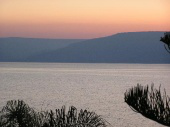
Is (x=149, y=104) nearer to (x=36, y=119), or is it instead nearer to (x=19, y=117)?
(x=36, y=119)

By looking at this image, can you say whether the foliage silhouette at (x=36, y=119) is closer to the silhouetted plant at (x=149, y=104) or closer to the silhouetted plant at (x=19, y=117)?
the silhouetted plant at (x=19, y=117)

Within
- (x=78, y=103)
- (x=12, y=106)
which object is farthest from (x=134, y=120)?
(x=12, y=106)

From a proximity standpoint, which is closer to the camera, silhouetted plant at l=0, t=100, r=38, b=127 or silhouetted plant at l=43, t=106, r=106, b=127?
silhouetted plant at l=43, t=106, r=106, b=127

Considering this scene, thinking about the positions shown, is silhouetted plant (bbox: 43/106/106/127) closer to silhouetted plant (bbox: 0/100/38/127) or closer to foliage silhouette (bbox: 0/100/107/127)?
foliage silhouette (bbox: 0/100/107/127)

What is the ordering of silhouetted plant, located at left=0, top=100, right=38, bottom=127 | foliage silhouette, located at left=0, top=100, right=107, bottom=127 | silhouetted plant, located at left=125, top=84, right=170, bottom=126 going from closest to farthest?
silhouetted plant, located at left=125, top=84, right=170, bottom=126, foliage silhouette, located at left=0, top=100, right=107, bottom=127, silhouetted plant, located at left=0, top=100, right=38, bottom=127

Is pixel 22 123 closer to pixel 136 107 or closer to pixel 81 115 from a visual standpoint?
pixel 81 115

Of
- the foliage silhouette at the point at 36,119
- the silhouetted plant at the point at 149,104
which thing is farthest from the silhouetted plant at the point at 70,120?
the silhouetted plant at the point at 149,104

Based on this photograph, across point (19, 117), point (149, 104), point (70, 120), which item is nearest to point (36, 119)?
point (19, 117)

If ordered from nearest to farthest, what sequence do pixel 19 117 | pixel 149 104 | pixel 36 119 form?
pixel 149 104
pixel 36 119
pixel 19 117

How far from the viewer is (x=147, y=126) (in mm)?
44219

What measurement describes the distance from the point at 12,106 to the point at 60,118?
307 centimetres

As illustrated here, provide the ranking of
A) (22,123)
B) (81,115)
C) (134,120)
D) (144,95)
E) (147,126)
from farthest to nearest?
(134,120) < (147,126) < (22,123) < (81,115) < (144,95)

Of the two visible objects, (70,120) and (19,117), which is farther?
(19,117)

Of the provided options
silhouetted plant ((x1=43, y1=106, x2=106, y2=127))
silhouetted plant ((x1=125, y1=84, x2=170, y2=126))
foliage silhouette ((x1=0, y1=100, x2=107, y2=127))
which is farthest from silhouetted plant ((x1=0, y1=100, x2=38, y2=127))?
silhouetted plant ((x1=125, y1=84, x2=170, y2=126))
